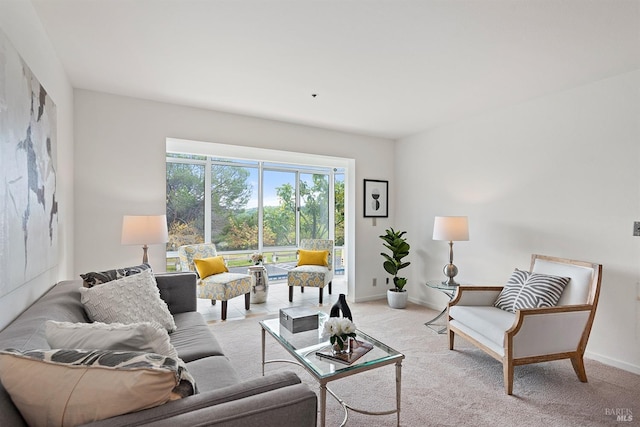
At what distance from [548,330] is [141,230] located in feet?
11.2

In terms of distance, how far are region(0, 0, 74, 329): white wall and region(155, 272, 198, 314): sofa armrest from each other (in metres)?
0.69

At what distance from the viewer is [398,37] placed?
210cm

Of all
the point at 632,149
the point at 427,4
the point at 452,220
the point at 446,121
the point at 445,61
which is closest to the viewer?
the point at 427,4

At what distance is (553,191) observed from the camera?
3080 millimetres

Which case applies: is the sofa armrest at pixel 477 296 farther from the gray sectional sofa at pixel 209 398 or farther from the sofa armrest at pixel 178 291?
the sofa armrest at pixel 178 291

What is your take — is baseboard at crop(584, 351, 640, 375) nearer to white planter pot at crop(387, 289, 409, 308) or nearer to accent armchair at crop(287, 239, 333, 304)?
white planter pot at crop(387, 289, 409, 308)

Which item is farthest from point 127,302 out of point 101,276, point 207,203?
point 207,203

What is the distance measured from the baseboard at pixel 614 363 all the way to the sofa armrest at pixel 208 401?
10.2 feet

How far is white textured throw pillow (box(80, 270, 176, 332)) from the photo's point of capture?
1.83 m

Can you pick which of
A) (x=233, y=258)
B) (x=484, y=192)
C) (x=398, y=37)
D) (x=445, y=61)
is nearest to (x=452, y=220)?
(x=484, y=192)

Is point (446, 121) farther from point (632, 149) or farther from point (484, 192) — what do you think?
point (632, 149)

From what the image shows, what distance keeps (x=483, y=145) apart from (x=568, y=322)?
2135mm

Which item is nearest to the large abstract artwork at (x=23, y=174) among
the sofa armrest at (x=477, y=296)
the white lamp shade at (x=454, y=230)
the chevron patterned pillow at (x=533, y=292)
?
the sofa armrest at (x=477, y=296)

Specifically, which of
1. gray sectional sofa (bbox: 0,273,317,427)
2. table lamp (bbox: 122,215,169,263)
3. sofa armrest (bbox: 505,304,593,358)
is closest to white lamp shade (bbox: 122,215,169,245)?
table lamp (bbox: 122,215,169,263)
